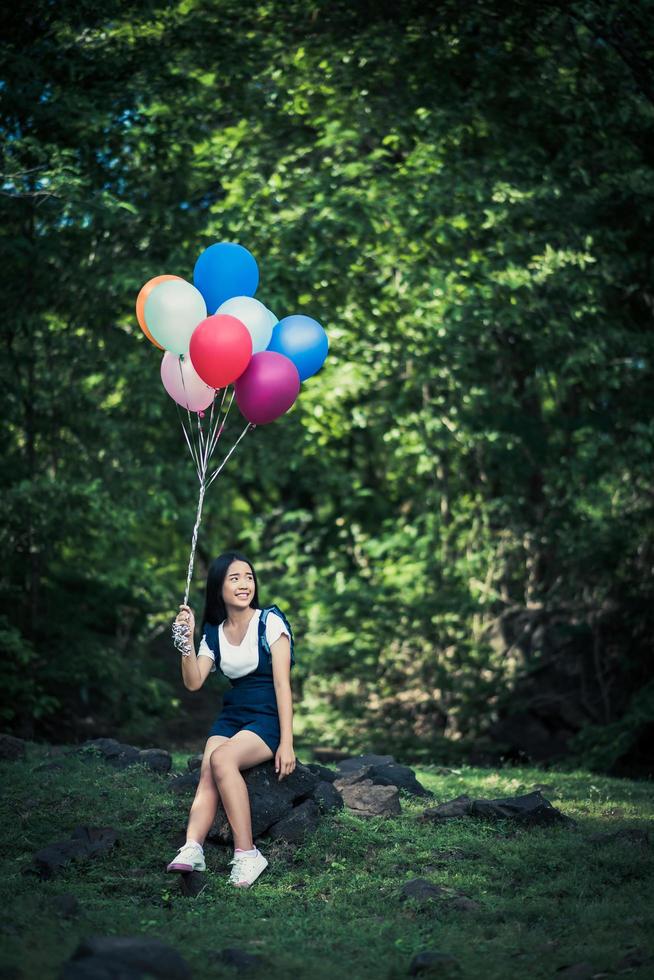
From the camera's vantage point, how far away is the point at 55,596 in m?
10.6

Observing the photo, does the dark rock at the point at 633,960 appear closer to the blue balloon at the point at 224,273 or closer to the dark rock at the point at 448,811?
the dark rock at the point at 448,811

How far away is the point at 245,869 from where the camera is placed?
4648 mm

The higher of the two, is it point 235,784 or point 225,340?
point 225,340

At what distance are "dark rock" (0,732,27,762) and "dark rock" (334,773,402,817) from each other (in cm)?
216

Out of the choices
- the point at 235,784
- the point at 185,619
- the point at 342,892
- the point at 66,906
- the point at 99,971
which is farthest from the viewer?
the point at 185,619

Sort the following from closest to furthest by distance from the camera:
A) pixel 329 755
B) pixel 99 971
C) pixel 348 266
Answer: pixel 99 971
pixel 329 755
pixel 348 266

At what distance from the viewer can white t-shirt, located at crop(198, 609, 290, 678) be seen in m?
5.16

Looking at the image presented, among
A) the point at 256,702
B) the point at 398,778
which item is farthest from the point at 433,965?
the point at 398,778

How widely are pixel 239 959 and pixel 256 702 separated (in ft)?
5.32

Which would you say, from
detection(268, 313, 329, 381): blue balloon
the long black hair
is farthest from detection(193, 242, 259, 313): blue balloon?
the long black hair

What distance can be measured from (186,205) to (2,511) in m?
3.76

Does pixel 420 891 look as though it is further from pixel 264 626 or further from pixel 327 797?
pixel 264 626

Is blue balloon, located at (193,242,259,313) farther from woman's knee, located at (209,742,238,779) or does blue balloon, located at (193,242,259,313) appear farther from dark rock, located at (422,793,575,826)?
dark rock, located at (422,793,575,826)

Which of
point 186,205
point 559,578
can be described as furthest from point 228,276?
point 559,578
